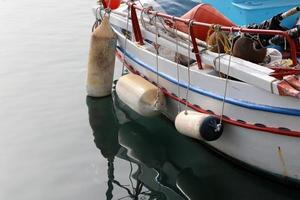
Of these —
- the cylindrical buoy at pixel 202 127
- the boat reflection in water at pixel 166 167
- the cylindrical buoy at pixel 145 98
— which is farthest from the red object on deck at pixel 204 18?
the boat reflection in water at pixel 166 167

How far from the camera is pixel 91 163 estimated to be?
6656 mm

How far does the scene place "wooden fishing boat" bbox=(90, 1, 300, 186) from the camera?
482 cm

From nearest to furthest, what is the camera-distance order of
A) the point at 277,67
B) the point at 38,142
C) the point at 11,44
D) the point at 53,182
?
the point at 277,67 < the point at 53,182 < the point at 38,142 < the point at 11,44

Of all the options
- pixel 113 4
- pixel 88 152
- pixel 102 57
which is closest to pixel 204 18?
pixel 102 57

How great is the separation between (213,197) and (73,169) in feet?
6.83

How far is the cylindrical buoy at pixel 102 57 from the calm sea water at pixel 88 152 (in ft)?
1.38

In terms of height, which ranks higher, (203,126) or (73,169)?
(203,126)

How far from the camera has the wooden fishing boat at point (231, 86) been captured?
15.8ft

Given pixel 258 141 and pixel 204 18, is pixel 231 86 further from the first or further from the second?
pixel 204 18

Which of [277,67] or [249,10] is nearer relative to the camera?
[277,67]

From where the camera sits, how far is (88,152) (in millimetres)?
6973

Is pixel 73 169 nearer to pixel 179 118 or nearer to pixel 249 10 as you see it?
pixel 179 118

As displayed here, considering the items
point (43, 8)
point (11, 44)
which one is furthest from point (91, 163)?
point (43, 8)

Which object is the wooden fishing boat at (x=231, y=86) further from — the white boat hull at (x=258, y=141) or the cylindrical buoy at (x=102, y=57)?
the cylindrical buoy at (x=102, y=57)
